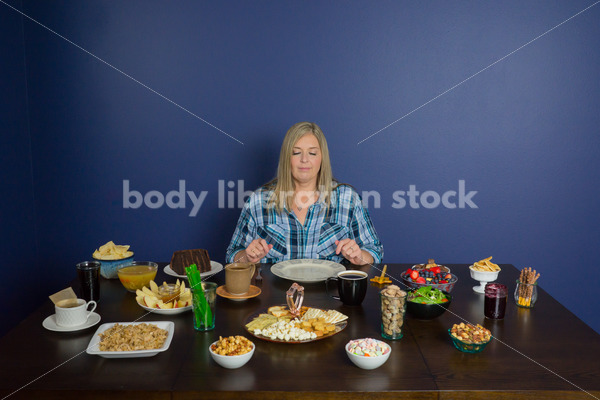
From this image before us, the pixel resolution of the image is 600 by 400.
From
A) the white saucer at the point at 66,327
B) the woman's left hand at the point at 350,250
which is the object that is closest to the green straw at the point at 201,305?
the white saucer at the point at 66,327

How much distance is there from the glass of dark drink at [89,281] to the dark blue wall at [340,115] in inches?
50.1

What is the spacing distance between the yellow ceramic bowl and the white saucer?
0.21 m

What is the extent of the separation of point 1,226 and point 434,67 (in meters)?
2.42

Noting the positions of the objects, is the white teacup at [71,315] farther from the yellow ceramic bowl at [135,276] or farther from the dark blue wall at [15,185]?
the dark blue wall at [15,185]

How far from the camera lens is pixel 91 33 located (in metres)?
2.52

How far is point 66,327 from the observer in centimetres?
118

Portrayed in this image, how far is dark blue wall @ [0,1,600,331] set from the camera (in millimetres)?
2500

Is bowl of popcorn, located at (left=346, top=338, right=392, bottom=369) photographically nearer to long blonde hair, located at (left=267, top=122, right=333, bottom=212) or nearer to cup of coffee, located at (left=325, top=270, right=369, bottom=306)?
cup of coffee, located at (left=325, top=270, right=369, bottom=306)

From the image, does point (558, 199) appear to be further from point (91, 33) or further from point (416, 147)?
point (91, 33)

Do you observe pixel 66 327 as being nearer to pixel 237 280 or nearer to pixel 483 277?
pixel 237 280

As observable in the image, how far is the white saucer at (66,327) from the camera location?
117 centimetres

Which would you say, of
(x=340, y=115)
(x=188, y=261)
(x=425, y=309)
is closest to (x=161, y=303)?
(x=188, y=261)

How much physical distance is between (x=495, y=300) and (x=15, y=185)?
244 centimetres

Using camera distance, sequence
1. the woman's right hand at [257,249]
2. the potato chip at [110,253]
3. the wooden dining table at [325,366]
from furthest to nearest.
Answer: the woman's right hand at [257,249] < the potato chip at [110,253] < the wooden dining table at [325,366]
